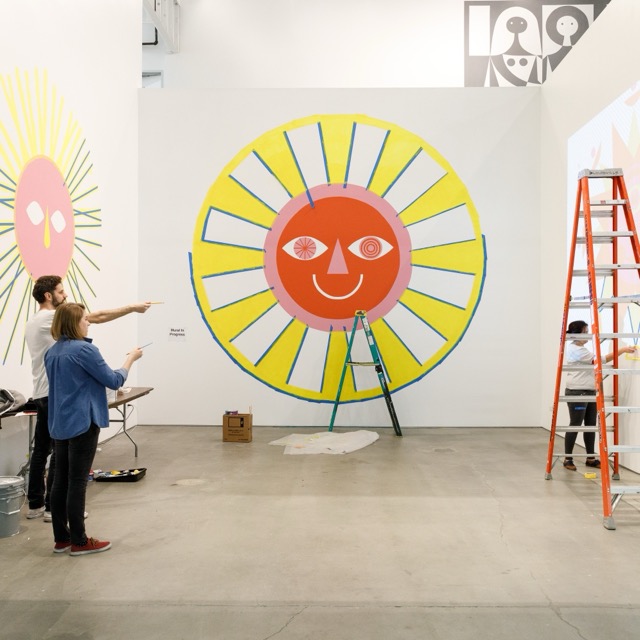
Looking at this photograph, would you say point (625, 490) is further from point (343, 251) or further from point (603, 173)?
point (343, 251)

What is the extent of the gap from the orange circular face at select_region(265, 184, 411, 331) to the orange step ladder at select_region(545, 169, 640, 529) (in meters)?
1.84

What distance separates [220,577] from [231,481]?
1.68m

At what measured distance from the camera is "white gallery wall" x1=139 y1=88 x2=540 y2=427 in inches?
266

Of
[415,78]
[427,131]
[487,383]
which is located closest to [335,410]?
[487,383]

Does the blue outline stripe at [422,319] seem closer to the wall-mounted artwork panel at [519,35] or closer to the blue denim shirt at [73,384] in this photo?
the wall-mounted artwork panel at [519,35]

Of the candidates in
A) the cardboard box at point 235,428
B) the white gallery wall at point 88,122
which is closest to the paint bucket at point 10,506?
the white gallery wall at point 88,122

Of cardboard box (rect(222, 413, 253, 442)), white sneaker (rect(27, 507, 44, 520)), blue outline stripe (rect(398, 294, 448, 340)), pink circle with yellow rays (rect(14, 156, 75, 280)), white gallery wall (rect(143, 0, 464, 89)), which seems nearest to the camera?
white sneaker (rect(27, 507, 44, 520))

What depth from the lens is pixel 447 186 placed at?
Result: 6773mm

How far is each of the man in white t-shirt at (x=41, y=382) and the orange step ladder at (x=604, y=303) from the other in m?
2.60

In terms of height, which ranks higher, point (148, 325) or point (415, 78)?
point (415, 78)

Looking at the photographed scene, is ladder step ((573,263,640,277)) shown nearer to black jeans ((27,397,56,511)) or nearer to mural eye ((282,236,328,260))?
mural eye ((282,236,328,260))

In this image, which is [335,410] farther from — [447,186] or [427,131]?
[427,131]

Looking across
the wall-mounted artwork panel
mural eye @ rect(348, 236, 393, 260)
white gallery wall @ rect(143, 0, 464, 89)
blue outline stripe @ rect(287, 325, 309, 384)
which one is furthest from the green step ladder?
the wall-mounted artwork panel

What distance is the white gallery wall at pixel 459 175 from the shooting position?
6746 mm
